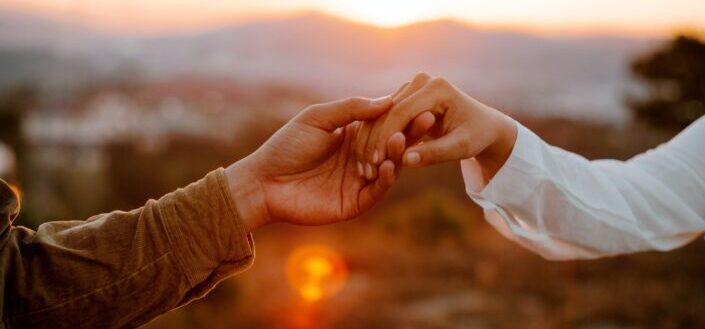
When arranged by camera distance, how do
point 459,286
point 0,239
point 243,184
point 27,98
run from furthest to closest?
point 27,98 < point 459,286 < point 243,184 < point 0,239

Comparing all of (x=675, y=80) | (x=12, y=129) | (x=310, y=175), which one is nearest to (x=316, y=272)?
(x=310, y=175)

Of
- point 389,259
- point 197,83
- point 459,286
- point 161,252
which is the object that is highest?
point 161,252

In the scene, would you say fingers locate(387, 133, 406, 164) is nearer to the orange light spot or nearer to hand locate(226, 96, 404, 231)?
hand locate(226, 96, 404, 231)

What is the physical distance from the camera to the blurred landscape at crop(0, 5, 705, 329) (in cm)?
942

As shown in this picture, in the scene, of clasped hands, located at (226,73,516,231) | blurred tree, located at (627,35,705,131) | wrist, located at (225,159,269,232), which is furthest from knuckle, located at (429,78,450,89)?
blurred tree, located at (627,35,705,131)

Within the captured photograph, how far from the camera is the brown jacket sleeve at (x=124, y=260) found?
5.52ft

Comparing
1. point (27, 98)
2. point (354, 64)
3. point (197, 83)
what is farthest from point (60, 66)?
point (354, 64)

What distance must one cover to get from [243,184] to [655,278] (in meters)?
9.27

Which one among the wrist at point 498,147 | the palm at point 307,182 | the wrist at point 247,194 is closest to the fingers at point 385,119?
the palm at point 307,182

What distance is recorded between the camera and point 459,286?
10633 mm

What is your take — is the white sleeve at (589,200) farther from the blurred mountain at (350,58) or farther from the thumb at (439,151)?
the blurred mountain at (350,58)

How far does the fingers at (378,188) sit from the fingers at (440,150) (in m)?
0.16

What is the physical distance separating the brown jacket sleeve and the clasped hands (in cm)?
14

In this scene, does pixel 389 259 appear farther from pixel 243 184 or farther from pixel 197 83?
pixel 197 83
